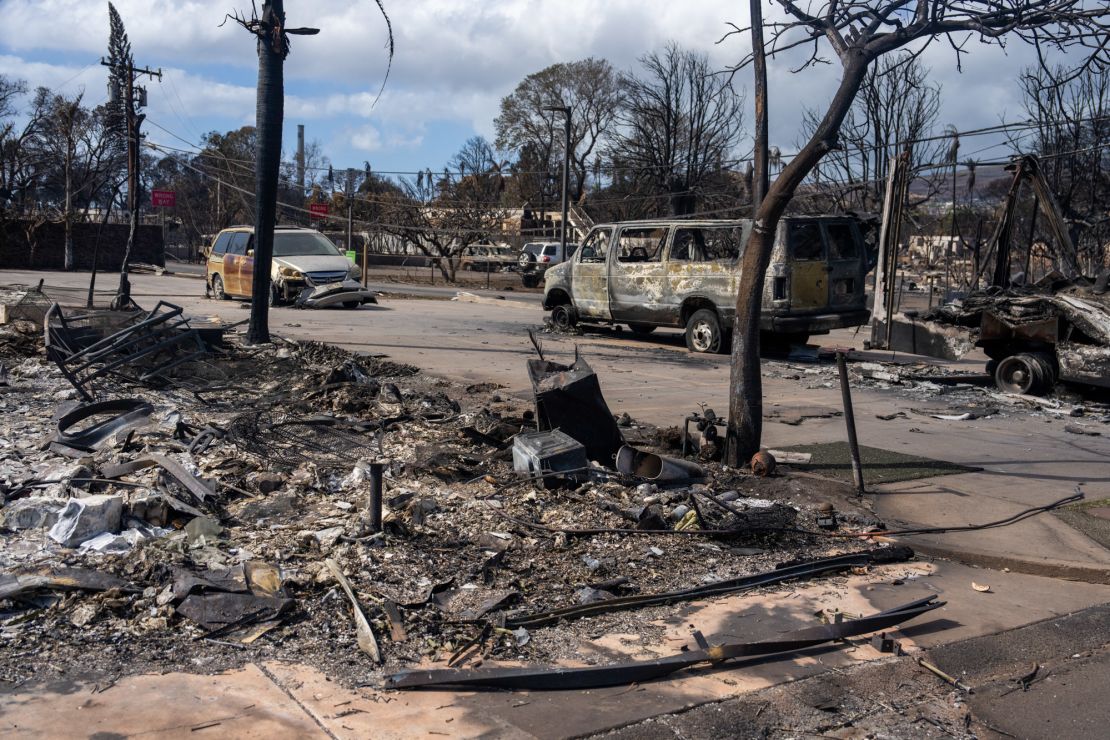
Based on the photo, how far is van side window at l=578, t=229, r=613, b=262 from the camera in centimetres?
1677

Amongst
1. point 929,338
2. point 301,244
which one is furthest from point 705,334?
point 301,244

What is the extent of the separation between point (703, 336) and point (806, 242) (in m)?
2.16

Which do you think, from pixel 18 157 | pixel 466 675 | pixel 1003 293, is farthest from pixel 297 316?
pixel 18 157

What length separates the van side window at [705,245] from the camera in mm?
14891

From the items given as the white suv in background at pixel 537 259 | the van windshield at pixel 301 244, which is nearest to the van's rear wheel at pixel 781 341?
the van windshield at pixel 301 244

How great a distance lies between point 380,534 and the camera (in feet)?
17.3

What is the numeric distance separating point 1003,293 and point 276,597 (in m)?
10.6

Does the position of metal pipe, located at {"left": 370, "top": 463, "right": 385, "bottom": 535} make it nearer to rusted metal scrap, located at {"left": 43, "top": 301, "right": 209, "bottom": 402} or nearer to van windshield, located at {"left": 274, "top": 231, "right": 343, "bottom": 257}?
rusted metal scrap, located at {"left": 43, "top": 301, "right": 209, "bottom": 402}

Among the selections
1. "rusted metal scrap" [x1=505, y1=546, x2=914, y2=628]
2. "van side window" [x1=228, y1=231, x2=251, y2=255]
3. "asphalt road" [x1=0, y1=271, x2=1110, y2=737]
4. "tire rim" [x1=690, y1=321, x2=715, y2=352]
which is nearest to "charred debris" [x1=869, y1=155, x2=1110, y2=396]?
"asphalt road" [x1=0, y1=271, x2=1110, y2=737]

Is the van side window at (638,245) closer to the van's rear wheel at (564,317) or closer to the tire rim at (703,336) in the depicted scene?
the tire rim at (703,336)

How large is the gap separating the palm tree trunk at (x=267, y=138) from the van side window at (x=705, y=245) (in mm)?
6227

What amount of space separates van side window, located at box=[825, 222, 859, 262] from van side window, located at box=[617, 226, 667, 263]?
271 centimetres

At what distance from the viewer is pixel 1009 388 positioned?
39.4 feet

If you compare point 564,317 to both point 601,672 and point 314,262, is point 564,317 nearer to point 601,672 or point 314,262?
point 314,262
